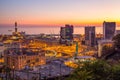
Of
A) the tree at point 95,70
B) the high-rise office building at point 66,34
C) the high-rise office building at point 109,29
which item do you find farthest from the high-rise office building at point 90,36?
the tree at point 95,70

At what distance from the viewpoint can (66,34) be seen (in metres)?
45.3

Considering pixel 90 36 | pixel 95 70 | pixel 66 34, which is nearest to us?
pixel 95 70

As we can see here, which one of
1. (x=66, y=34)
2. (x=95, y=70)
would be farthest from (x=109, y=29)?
(x=95, y=70)

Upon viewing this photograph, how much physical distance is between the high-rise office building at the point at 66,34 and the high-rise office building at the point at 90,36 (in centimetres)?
243

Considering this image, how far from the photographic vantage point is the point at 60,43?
44.9 meters

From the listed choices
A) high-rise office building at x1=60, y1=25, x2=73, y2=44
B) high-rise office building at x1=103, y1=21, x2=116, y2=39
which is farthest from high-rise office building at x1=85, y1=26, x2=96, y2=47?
high-rise office building at x1=103, y1=21, x2=116, y2=39

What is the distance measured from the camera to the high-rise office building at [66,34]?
4397 centimetres

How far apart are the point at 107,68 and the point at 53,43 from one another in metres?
42.1

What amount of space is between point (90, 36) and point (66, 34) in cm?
498

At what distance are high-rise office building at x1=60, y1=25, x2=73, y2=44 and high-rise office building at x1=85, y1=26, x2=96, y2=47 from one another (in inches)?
95.6

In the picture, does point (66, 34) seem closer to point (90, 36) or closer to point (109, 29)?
point (90, 36)

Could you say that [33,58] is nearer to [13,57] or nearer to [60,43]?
[13,57]

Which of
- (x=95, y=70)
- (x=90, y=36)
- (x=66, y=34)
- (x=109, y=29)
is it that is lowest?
(x=90, y=36)

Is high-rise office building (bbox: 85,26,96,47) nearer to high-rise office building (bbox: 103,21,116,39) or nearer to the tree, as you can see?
Result: high-rise office building (bbox: 103,21,116,39)
